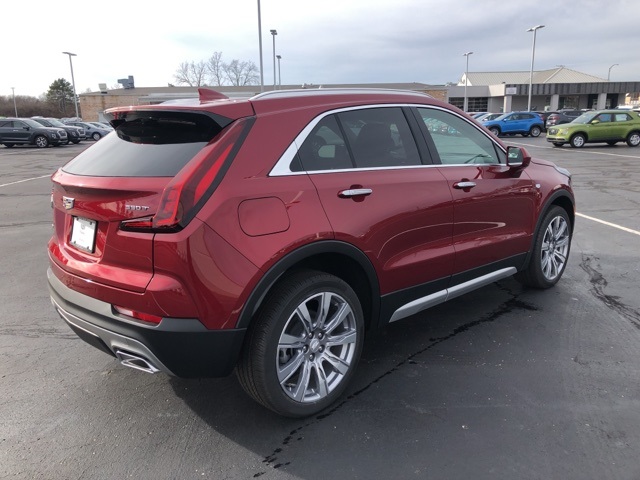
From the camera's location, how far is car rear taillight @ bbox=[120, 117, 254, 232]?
235 cm

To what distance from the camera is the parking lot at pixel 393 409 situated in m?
2.51

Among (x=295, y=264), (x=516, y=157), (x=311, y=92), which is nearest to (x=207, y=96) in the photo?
(x=311, y=92)

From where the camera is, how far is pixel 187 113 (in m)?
2.64

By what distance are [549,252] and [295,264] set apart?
312 centimetres

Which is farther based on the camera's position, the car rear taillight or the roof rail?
the roof rail

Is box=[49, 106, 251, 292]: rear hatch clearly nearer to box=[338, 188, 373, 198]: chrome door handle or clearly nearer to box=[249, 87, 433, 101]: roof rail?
box=[249, 87, 433, 101]: roof rail

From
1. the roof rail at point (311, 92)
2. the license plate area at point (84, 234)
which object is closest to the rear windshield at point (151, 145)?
the license plate area at point (84, 234)

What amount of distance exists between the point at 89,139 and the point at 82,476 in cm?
4453

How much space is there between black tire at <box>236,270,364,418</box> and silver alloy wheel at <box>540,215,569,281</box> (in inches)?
99.8

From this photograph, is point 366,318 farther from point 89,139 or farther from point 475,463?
point 89,139

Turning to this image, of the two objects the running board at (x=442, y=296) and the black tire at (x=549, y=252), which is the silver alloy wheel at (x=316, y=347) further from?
the black tire at (x=549, y=252)

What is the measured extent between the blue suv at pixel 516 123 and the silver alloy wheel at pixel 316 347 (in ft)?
111

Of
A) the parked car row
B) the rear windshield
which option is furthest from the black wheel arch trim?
the parked car row

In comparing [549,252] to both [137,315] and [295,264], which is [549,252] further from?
[137,315]
